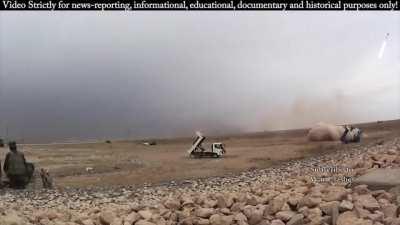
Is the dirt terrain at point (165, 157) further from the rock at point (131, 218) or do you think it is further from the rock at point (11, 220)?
the rock at point (11, 220)

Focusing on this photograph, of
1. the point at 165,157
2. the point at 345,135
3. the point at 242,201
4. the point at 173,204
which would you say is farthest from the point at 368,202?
the point at 165,157

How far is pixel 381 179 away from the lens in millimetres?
8984

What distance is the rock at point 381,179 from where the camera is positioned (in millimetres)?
8750

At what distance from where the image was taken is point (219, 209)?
9109 millimetres

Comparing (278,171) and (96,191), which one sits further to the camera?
(278,171)

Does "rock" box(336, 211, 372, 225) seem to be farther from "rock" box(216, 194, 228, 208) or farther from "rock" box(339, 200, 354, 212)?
"rock" box(216, 194, 228, 208)

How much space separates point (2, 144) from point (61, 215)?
4.97 m

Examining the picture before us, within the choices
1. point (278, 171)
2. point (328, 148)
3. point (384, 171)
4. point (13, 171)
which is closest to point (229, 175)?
point (278, 171)

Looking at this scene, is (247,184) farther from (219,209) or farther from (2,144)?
(2,144)

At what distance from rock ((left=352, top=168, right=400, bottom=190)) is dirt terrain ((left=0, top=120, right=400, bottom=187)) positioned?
4.32 metres

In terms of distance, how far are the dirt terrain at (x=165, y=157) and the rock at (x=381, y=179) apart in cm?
432

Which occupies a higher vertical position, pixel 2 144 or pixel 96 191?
pixel 2 144

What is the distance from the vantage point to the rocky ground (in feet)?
26.6

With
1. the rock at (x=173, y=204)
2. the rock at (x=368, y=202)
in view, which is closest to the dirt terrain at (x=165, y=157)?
the rock at (x=173, y=204)
